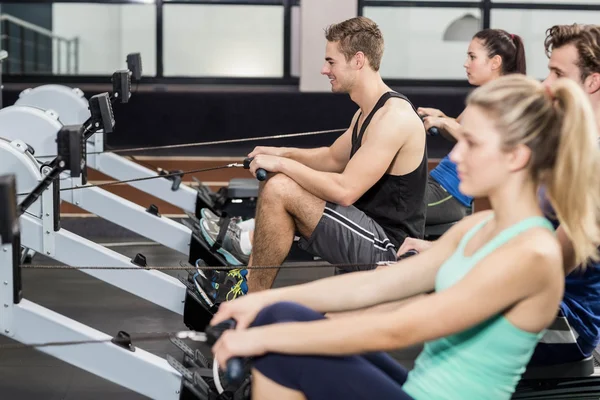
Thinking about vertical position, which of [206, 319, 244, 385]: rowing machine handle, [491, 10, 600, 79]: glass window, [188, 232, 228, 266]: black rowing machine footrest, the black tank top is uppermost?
[491, 10, 600, 79]: glass window

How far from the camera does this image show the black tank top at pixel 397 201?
2.97 m

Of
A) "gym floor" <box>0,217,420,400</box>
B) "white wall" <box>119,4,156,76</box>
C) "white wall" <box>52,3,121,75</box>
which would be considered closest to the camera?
"gym floor" <box>0,217,420,400</box>

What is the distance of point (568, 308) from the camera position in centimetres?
234

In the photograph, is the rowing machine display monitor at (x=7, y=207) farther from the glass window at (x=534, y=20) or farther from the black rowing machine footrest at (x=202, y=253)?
the glass window at (x=534, y=20)

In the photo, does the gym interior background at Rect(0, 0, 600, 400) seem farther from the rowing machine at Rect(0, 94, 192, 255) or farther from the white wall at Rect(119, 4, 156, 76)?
the rowing machine at Rect(0, 94, 192, 255)

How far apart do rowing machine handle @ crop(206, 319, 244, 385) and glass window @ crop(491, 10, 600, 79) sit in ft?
16.1

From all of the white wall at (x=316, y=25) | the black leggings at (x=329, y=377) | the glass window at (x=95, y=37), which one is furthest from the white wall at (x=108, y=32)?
the black leggings at (x=329, y=377)

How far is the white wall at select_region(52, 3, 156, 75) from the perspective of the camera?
633 cm

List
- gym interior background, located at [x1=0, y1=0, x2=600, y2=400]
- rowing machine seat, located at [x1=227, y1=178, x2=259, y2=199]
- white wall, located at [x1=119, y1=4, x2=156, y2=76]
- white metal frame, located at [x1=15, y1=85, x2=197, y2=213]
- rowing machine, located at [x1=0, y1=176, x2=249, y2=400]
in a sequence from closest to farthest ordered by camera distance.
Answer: rowing machine, located at [x1=0, y1=176, x2=249, y2=400] → white metal frame, located at [x1=15, y1=85, x2=197, y2=213] → rowing machine seat, located at [x1=227, y1=178, x2=259, y2=199] → gym interior background, located at [x1=0, y1=0, x2=600, y2=400] → white wall, located at [x1=119, y1=4, x2=156, y2=76]

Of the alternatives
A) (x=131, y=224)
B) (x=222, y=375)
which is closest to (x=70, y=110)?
(x=131, y=224)

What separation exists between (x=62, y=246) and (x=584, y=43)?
1.86 metres

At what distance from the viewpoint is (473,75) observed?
3.78 meters

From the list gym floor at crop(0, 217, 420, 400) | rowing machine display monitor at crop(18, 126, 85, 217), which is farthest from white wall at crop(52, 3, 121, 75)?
rowing machine display monitor at crop(18, 126, 85, 217)

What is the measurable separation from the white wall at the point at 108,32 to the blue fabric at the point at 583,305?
4.45 meters
